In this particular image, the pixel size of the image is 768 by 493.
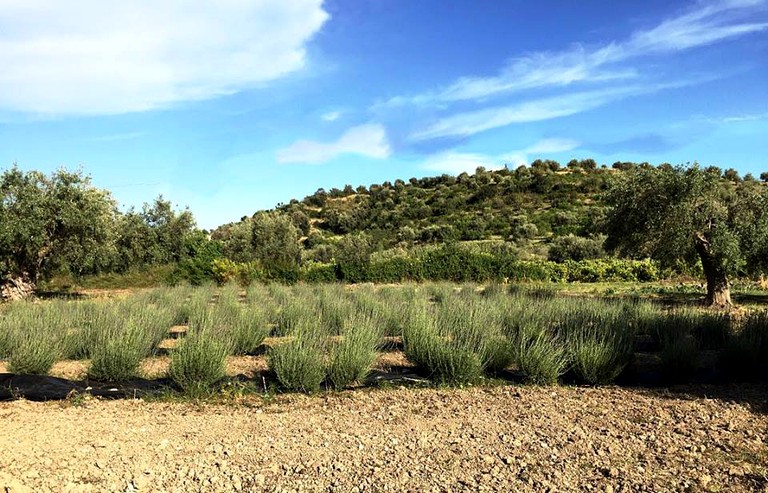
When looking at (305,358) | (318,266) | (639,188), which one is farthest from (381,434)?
(318,266)

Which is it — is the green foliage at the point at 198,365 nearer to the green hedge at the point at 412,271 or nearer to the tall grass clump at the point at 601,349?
the tall grass clump at the point at 601,349

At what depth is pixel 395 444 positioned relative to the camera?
4.72 m

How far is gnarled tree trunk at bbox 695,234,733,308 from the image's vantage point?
14367 mm

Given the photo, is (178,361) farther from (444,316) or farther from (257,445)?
(444,316)

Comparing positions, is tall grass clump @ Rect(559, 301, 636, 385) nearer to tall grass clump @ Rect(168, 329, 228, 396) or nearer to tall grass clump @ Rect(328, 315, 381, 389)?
tall grass clump @ Rect(328, 315, 381, 389)

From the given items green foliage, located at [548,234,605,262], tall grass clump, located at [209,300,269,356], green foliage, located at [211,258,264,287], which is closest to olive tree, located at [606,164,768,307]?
tall grass clump, located at [209,300,269,356]

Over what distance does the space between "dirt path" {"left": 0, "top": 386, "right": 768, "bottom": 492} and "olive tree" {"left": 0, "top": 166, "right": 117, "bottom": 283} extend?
1372 cm

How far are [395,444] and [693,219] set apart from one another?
12352 millimetres

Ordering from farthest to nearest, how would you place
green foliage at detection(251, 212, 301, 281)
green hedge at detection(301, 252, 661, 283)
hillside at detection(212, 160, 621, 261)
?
hillside at detection(212, 160, 621, 261) → green foliage at detection(251, 212, 301, 281) → green hedge at detection(301, 252, 661, 283)

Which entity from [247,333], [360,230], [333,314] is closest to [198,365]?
[247,333]

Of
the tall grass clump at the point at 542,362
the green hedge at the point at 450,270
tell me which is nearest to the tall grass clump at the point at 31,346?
the tall grass clump at the point at 542,362

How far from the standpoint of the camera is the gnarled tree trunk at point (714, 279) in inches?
566

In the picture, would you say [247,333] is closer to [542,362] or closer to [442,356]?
[442,356]

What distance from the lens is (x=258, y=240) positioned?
102 ft
